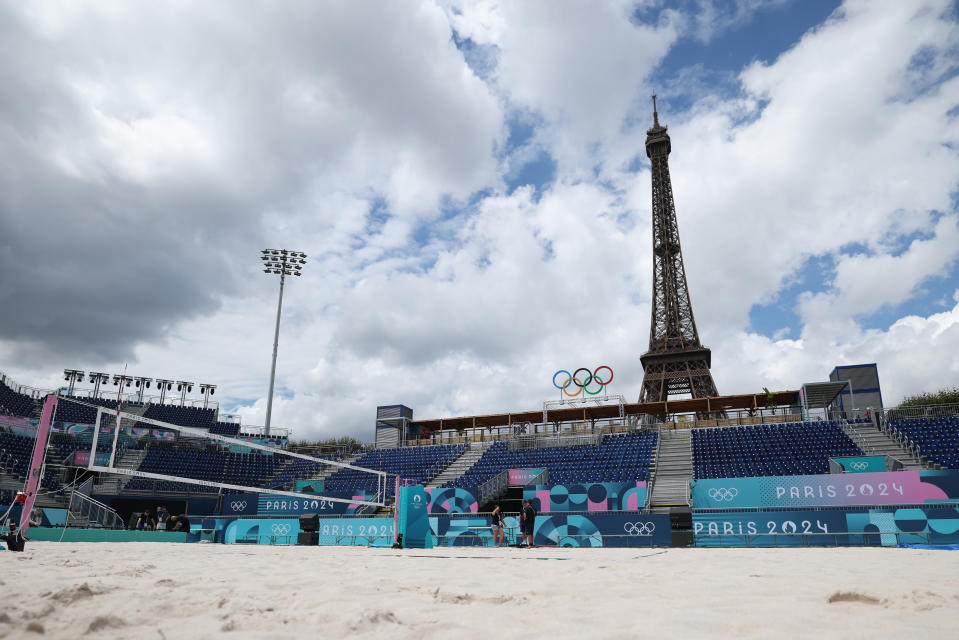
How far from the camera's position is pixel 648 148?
6400 cm

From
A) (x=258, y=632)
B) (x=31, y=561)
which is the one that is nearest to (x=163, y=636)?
(x=258, y=632)

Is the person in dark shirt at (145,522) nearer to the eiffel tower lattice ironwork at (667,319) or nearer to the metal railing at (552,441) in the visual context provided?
the metal railing at (552,441)

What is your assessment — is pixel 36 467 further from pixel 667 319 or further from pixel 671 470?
pixel 667 319

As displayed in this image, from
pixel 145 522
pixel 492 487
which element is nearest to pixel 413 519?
pixel 145 522

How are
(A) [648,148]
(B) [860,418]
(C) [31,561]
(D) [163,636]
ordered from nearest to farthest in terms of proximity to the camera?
(D) [163,636]
(C) [31,561]
(B) [860,418]
(A) [648,148]

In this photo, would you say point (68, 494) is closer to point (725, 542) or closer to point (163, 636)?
point (725, 542)

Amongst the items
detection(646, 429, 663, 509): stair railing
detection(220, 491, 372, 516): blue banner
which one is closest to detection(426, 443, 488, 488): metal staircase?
detection(220, 491, 372, 516): blue banner

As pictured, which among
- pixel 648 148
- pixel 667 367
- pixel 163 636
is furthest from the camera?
pixel 648 148

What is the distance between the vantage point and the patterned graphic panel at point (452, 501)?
72.0 feet

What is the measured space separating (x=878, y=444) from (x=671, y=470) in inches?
334

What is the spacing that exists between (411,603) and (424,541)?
10259 mm

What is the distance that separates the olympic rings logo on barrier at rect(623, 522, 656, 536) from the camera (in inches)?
545

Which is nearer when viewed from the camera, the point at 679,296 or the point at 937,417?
the point at 937,417

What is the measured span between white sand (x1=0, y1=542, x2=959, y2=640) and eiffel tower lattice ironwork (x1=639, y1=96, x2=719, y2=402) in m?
44.2
